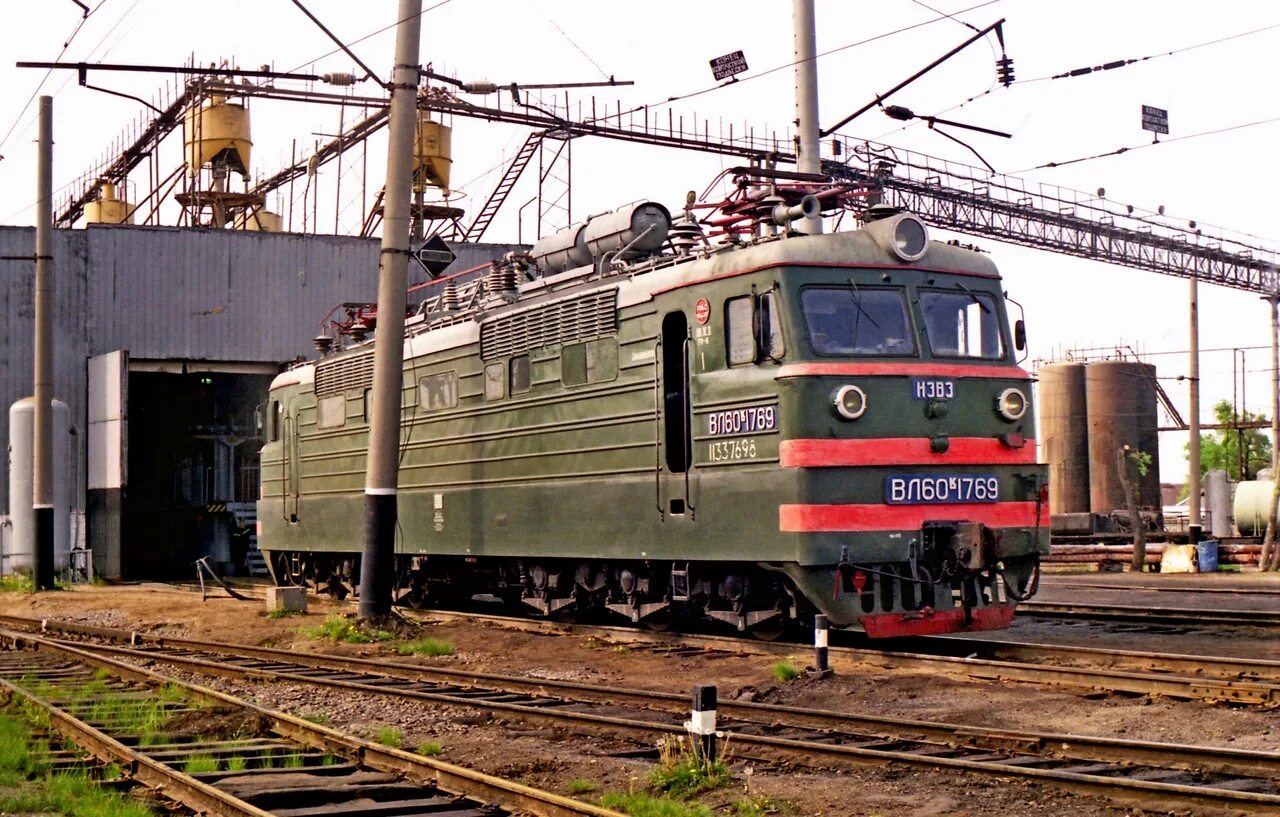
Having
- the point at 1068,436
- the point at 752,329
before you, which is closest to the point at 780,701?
the point at 752,329

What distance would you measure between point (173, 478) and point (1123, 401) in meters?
34.4

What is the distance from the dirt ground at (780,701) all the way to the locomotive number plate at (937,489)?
5.38ft

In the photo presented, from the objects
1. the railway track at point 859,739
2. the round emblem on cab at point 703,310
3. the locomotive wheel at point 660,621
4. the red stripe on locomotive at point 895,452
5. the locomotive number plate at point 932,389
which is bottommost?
the railway track at point 859,739

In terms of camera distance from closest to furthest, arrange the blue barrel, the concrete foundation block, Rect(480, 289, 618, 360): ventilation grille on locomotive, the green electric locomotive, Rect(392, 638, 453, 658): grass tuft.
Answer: the green electric locomotive
Rect(480, 289, 618, 360): ventilation grille on locomotive
Rect(392, 638, 453, 658): grass tuft
the concrete foundation block
the blue barrel

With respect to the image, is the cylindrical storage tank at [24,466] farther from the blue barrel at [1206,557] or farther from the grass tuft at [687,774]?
the grass tuft at [687,774]

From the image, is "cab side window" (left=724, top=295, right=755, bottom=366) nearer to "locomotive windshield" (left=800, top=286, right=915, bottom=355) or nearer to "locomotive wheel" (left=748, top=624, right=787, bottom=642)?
"locomotive windshield" (left=800, top=286, right=915, bottom=355)

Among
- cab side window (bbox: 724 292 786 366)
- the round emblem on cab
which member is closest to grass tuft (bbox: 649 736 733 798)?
cab side window (bbox: 724 292 786 366)

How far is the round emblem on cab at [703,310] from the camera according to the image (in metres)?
14.7

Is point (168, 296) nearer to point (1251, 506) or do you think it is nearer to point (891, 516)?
point (891, 516)

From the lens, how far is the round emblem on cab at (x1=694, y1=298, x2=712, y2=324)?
14742 millimetres

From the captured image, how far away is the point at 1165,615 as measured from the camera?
17766mm

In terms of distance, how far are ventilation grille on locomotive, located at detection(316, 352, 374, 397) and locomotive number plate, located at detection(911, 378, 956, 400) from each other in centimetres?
944

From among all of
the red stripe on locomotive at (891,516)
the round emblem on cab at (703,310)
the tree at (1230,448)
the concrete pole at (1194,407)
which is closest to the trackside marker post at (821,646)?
the red stripe on locomotive at (891,516)

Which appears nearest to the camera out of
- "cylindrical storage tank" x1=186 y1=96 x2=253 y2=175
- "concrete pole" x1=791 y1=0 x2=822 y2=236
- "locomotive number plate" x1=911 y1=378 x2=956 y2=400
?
"locomotive number plate" x1=911 y1=378 x2=956 y2=400
